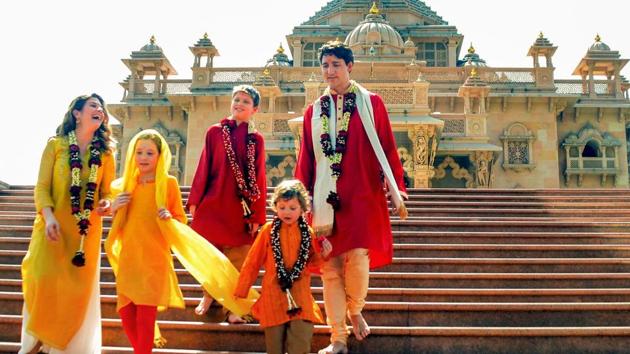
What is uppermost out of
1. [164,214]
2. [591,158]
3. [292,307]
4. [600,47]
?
[600,47]

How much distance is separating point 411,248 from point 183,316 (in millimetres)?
3017

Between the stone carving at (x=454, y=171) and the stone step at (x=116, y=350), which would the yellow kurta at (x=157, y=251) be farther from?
the stone carving at (x=454, y=171)

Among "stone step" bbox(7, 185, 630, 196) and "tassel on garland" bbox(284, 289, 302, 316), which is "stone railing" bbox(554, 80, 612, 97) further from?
"tassel on garland" bbox(284, 289, 302, 316)

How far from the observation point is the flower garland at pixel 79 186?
453cm

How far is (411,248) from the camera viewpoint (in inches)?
285

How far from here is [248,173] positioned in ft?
17.6

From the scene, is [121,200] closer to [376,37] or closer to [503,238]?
[503,238]

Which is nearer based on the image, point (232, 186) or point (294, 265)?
point (294, 265)

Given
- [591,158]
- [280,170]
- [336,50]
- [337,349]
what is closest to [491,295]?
[337,349]

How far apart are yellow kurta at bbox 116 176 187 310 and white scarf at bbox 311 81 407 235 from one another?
1.14 meters

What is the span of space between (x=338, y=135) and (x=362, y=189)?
0.49m

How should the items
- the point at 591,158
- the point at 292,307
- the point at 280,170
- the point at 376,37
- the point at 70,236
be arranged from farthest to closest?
the point at 376,37 < the point at 591,158 < the point at 280,170 < the point at 70,236 < the point at 292,307

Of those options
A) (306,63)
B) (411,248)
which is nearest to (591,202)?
(411,248)

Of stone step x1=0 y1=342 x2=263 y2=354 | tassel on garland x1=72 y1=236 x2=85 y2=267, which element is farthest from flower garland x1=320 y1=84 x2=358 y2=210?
tassel on garland x1=72 y1=236 x2=85 y2=267
